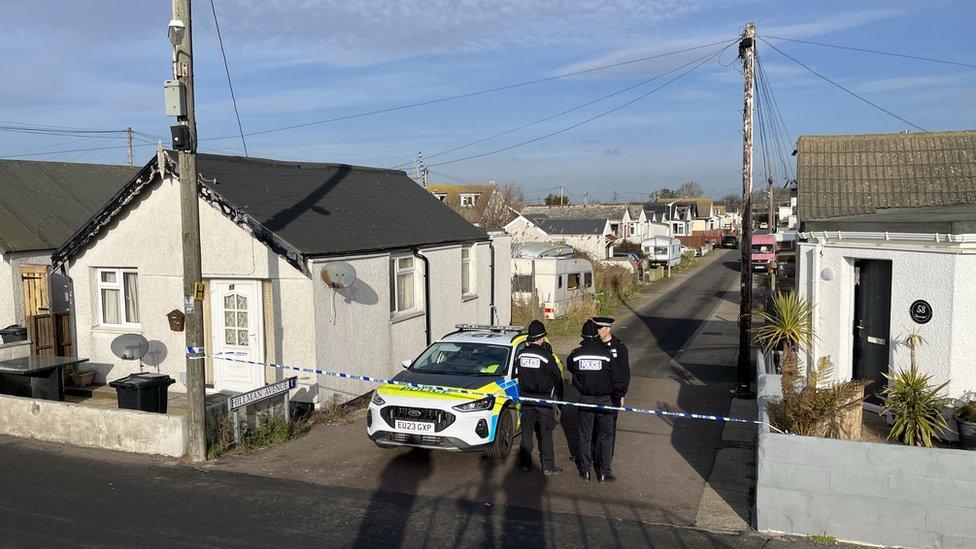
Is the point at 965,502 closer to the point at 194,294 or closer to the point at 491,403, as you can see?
the point at 491,403

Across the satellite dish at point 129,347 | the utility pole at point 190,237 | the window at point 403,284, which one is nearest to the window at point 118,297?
the satellite dish at point 129,347

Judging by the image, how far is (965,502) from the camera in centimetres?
651

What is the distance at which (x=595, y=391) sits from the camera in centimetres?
848

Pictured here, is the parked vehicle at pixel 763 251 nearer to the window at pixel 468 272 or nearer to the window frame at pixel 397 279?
the window at pixel 468 272

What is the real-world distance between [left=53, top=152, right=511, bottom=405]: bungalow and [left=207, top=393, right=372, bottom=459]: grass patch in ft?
1.25

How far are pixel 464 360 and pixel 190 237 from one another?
382cm

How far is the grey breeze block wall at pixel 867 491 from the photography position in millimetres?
6539

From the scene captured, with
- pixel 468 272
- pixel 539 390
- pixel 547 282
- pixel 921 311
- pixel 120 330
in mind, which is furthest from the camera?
pixel 547 282

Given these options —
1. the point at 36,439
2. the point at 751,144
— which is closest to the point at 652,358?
the point at 751,144

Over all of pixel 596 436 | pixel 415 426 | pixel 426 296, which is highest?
pixel 426 296

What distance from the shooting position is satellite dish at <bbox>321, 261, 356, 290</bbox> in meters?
11.4

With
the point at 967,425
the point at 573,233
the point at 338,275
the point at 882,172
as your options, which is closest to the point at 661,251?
the point at 573,233

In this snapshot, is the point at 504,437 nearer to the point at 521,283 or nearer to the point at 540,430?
the point at 540,430

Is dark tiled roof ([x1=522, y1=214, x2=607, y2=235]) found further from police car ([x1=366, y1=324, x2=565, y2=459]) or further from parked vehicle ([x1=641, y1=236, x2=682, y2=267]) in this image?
police car ([x1=366, y1=324, x2=565, y2=459])
